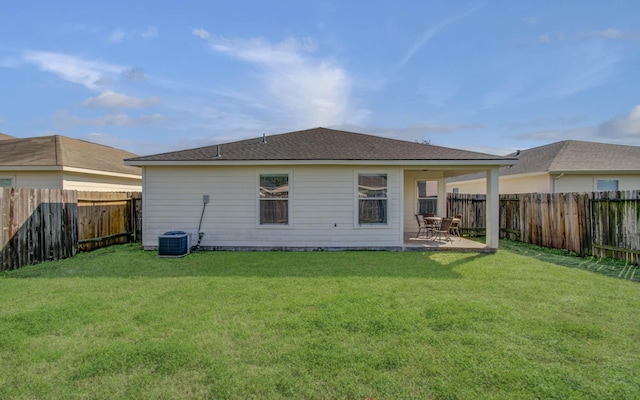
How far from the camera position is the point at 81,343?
11.4 feet

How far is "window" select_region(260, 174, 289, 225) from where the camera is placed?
9.45 meters

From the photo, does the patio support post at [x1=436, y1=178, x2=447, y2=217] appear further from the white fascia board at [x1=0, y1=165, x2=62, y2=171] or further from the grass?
the white fascia board at [x1=0, y1=165, x2=62, y2=171]

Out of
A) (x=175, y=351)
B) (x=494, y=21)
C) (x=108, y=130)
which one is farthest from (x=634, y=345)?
(x=108, y=130)

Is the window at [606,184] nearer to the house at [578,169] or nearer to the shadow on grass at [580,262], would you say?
the house at [578,169]

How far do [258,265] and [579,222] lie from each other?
8828 millimetres

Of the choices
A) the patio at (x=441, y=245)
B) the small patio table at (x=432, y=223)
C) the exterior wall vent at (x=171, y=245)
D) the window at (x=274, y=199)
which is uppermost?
the window at (x=274, y=199)

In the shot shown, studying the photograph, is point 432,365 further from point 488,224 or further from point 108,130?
point 108,130

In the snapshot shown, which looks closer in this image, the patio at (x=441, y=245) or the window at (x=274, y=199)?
the patio at (x=441, y=245)

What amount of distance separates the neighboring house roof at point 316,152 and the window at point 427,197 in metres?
2.90

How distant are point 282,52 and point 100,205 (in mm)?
8135

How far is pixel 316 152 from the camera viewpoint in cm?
951

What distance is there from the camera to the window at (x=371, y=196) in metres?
9.43

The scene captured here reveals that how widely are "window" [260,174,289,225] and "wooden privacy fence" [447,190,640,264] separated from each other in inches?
322

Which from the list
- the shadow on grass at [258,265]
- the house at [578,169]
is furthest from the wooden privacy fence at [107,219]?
the house at [578,169]
